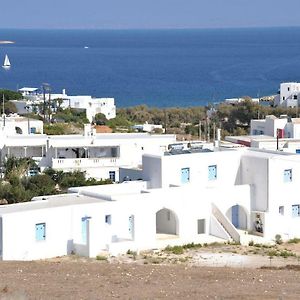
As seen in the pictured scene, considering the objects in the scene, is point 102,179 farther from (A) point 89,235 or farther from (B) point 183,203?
(A) point 89,235

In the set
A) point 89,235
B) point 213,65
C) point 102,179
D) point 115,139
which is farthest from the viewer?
point 213,65

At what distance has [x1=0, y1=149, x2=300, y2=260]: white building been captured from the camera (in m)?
25.0

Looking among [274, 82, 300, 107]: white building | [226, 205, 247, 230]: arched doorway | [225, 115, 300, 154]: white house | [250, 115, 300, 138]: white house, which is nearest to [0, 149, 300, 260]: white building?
[226, 205, 247, 230]: arched doorway

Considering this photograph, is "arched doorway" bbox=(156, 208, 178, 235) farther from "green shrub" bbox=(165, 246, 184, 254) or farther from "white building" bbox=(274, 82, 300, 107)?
"white building" bbox=(274, 82, 300, 107)

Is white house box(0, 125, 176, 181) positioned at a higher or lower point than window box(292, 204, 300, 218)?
higher

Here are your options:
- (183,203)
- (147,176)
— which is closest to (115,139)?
(147,176)

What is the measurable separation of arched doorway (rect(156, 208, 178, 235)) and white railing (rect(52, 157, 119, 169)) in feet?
29.6

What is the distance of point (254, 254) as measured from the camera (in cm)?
2623

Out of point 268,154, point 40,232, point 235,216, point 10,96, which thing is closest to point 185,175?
point 235,216

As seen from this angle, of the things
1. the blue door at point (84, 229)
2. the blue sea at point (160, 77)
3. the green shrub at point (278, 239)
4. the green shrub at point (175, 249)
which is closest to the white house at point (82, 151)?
the green shrub at point (278, 239)

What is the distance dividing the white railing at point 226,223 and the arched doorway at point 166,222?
122 centimetres

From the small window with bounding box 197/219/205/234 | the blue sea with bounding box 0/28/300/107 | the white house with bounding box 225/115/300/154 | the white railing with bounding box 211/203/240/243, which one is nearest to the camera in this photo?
the white railing with bounding box 211/203/240/243

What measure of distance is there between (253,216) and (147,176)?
3.29 metres

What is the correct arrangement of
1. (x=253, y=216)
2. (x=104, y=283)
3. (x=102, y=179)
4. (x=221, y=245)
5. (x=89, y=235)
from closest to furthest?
(x=104, y=283)
(x=89, y=235)
(x=221, y=245)
(x=253, y=216)
(x=102, y=179)
